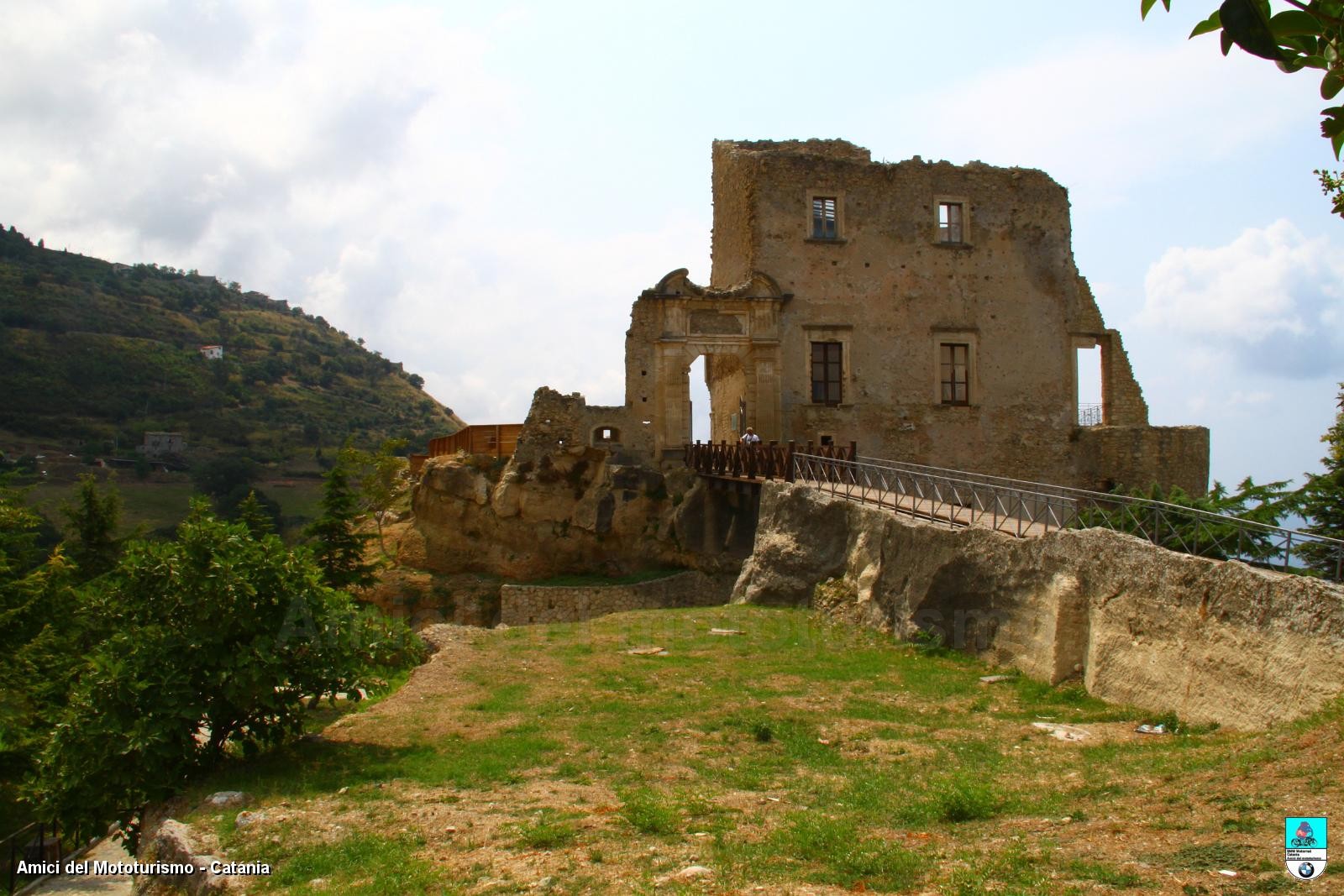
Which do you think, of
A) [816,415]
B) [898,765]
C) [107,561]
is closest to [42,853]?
[898,765]

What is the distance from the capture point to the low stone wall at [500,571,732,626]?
26734mm

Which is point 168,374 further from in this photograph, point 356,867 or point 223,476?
point 356,867

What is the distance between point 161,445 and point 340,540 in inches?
1849

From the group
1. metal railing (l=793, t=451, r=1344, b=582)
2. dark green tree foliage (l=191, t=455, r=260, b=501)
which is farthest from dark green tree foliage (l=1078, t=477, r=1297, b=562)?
dark green tree foliage (l=191, t=455, r=260, b=501)

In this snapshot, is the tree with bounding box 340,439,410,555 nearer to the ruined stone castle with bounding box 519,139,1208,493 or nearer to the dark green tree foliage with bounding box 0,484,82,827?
the ruined stone castle with bounding box 519,139,1208,493

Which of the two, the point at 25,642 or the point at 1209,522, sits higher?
the point at 1209,522

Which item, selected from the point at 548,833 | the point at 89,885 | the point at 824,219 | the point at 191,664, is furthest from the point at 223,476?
the point at 548,833

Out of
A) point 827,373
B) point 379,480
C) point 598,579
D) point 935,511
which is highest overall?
point 827,373

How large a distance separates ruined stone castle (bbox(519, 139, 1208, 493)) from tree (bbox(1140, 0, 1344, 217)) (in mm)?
25257

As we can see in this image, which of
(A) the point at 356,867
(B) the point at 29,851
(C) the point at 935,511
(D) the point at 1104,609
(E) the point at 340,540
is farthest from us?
(E) the point at 340,540

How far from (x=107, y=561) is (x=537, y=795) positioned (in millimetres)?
23953

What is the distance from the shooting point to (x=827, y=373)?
1157 inches

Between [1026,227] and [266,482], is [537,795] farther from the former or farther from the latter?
[266,482]

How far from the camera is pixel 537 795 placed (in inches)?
360
